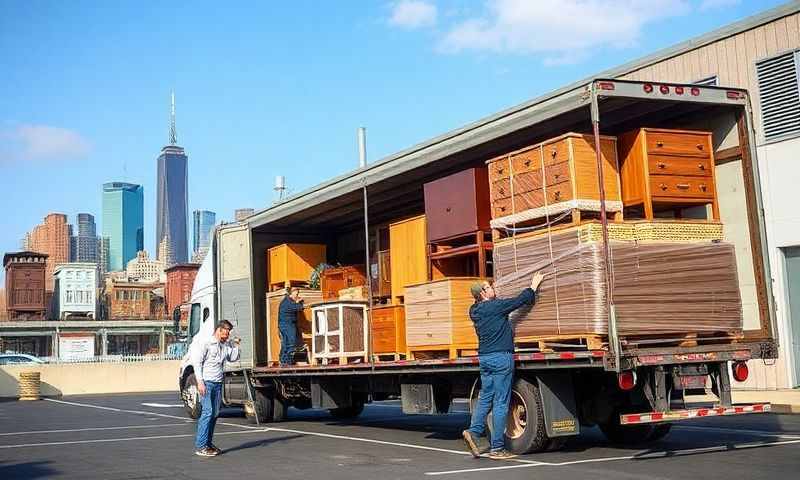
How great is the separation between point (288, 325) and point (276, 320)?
0.90 metres

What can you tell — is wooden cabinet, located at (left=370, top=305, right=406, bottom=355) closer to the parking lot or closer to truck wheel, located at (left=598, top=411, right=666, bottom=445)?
the parking lot

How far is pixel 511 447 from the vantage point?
33.4 ft

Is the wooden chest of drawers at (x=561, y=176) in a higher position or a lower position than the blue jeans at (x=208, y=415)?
higher

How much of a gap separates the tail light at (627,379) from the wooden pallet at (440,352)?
249cm

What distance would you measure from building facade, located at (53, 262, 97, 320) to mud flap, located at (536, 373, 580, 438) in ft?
280

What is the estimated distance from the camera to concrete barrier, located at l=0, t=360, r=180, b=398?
3591 cm

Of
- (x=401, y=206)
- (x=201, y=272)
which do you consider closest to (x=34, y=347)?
(x=201, y=272)

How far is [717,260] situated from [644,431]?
2.65 meters

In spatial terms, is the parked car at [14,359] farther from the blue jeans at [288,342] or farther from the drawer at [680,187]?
the drawer at [680,187]

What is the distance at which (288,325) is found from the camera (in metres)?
15.5

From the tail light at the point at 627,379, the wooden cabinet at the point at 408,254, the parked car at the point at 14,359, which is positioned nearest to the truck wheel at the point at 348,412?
the wooden cabinet at the point at 408,254

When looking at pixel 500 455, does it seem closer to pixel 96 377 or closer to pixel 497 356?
pixel 497 356

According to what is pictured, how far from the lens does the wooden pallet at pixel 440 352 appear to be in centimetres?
1117

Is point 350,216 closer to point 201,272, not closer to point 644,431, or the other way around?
point 201,272
